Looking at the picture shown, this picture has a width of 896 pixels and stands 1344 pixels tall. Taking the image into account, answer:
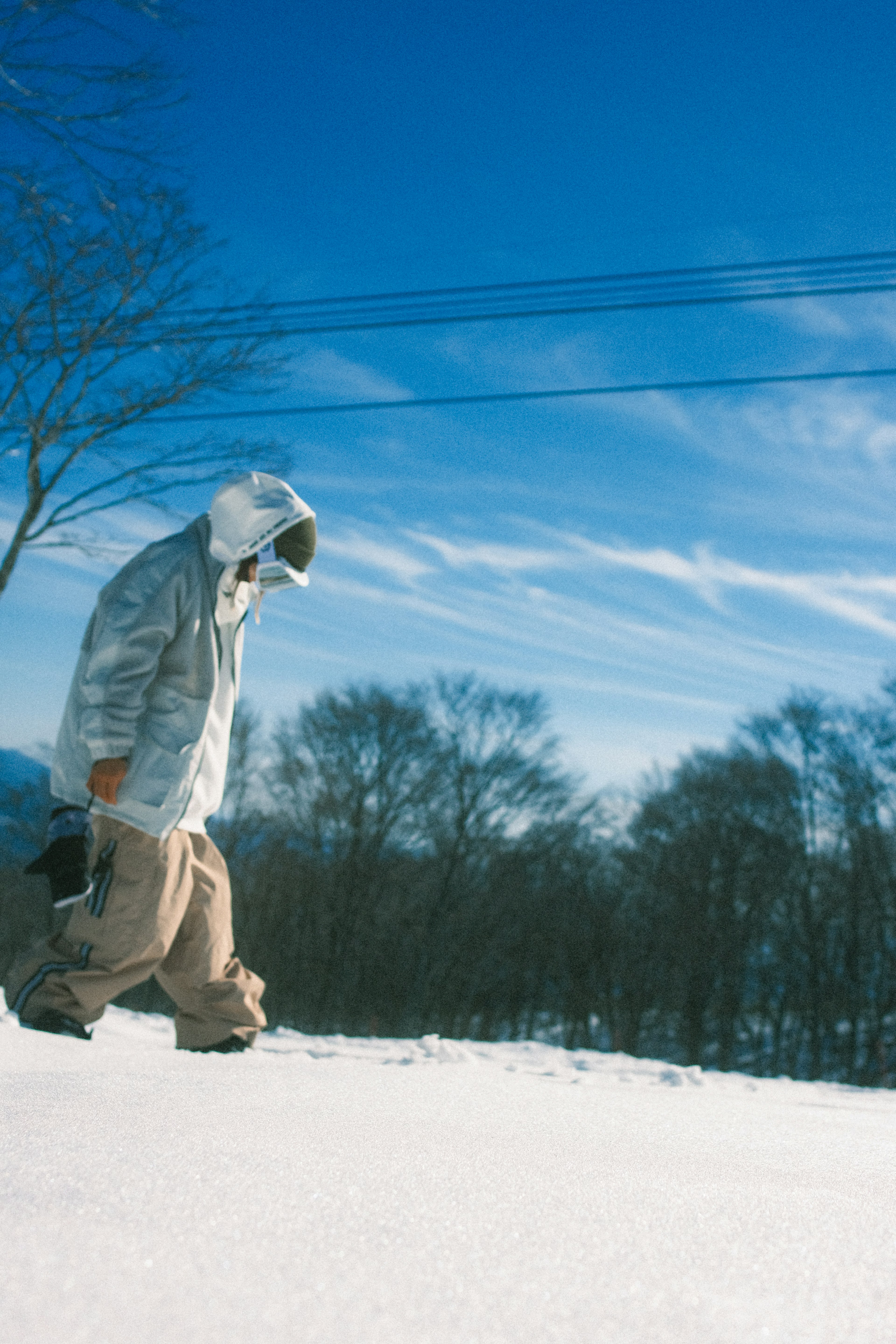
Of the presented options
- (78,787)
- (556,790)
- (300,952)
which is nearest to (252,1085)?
(78,787)

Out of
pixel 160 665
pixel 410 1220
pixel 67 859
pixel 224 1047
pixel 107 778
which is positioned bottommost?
pixel 224 1047

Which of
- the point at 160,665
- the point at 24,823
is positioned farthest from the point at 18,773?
the point at 160,665

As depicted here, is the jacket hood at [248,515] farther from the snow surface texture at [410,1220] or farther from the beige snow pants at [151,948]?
the snow surface texture at [410,1220]

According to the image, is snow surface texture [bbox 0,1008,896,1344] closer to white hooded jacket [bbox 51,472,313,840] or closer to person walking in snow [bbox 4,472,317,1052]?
person walking in snow [bbox 4,472,317,1052]

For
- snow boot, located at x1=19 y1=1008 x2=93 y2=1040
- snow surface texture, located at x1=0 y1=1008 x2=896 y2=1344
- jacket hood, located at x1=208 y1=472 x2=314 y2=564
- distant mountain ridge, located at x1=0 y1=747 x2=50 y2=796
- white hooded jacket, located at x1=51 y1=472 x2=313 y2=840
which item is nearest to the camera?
snow surface texture, located at x1=0 y1=1008 x2=896 y2=1344

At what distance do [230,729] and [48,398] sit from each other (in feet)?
25.6

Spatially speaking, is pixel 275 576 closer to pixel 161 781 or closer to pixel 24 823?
pixel 161 781

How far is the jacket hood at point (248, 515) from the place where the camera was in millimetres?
2928

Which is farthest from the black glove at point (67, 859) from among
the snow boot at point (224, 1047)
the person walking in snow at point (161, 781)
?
the snow boot at point (224, 1047)

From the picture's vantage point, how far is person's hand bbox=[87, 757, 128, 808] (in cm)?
270

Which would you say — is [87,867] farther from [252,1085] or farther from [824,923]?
[824,923]

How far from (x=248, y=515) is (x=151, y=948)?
4.27ft

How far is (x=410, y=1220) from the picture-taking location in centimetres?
103

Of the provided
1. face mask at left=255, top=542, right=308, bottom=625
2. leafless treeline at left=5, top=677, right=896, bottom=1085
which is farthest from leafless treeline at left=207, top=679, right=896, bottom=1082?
face mask at left=255, top=542, right=308, bottom=625
